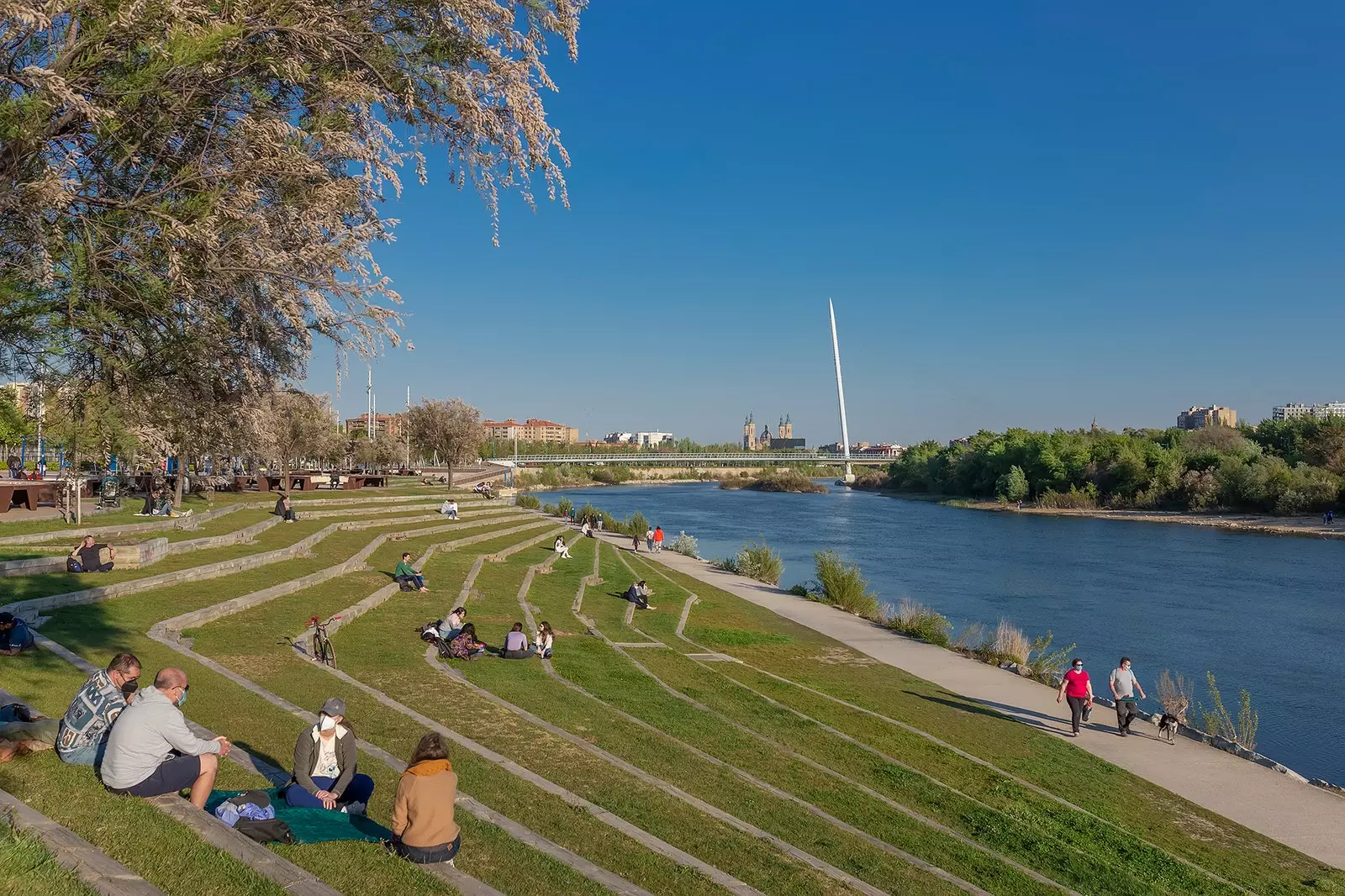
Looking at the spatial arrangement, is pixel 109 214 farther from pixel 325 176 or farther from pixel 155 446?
pixel 155 446

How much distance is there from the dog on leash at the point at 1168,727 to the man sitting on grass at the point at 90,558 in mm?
20094

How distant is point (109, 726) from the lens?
708 centimetres

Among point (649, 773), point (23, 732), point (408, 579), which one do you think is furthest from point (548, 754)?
point (408, 579)

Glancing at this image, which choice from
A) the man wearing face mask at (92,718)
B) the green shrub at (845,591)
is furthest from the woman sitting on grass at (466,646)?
the green shrub at (845,591)

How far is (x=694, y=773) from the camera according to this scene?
10703 millimetres

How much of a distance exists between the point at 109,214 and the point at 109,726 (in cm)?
414

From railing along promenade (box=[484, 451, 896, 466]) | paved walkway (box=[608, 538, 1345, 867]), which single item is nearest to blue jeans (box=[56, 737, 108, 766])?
paved walkway (box=[608, 538, 1345, 867])

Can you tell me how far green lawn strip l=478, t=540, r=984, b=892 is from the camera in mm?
8688

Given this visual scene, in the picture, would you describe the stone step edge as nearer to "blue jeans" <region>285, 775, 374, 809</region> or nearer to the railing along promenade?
"blue jeans" <region>285, 775, 374, 809</region>

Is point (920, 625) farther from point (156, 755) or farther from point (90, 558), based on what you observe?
point (156, 755)

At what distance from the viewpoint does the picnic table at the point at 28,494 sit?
26734 millimetres

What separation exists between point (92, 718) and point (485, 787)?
344 cm

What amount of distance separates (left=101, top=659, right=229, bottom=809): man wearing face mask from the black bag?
470mm

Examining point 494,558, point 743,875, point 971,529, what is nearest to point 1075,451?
point 971,529
